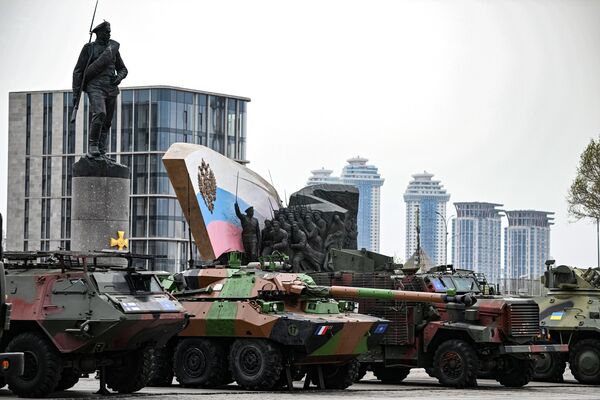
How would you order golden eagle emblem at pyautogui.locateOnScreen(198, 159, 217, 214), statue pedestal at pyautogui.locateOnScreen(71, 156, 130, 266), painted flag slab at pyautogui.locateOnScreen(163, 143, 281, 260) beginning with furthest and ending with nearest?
golden eagle emblem at pyautogui.locateOnScreen(198, 159, 217, 214)
painted flag slab at pyautogui.locateOnScreen(163, 143, 281, 260)
statue pedestal at pyautogui.locateOnScreen(71, 156, 130, 266)

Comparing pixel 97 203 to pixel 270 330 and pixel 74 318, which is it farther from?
pixel 74 318

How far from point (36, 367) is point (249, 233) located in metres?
31.7

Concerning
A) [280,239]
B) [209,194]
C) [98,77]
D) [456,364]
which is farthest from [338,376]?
[280,239]

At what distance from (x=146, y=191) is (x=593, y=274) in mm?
51903

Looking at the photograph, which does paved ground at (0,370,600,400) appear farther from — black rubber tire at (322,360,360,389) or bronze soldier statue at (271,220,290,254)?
bronze soldier statue at (271,220,290,254)

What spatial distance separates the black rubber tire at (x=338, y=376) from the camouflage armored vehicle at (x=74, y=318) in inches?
171

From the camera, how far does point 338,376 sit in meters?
25.6

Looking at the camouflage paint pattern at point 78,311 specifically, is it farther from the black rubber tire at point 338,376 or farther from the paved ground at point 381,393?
the black rubber tire at point 338,376

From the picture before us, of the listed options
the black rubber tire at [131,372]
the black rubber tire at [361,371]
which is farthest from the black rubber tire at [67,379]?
the black rubber tire at [361,371]

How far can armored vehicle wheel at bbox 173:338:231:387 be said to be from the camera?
24828mm

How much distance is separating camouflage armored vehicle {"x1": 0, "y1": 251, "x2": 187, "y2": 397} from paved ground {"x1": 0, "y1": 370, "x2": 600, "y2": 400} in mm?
536

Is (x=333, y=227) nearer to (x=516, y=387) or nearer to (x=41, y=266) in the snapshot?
(x=516, y=387)

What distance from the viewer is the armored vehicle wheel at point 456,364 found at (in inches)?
1054

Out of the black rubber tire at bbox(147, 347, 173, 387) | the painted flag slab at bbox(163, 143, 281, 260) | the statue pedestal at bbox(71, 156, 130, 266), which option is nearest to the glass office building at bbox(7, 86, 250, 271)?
the painted flag slab at bbox(163, 143, 281, 260)
